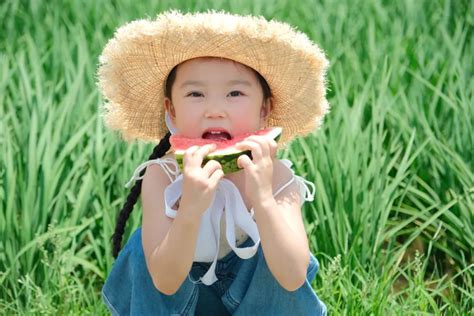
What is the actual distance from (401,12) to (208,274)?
118 inches

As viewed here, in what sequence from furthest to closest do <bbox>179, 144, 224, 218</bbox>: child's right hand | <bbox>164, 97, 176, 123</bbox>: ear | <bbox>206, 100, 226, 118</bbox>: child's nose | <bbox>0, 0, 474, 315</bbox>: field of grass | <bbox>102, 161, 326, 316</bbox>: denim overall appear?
<bbox>0, 0, 474, 315</bbox>: field of grass
<bbox>164, 97, 176, 123</bbox>: ear
<bbox>102, 161, 326, 316</bbox>: denim overall
<bbox>206, 100, 226, 118</bbox>: child's nose
<bbox>179, 144, 224, 218</bbox>: child's right hand

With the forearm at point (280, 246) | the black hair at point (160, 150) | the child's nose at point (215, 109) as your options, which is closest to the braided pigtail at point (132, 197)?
the black hair at point (160, 150)

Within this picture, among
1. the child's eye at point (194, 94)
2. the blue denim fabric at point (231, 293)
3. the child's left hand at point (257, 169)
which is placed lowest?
the blue denim fabric at point (231, 293)

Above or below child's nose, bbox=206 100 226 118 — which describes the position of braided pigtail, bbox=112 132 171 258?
below

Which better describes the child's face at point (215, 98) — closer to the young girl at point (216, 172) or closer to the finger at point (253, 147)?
the young girl at point (216, 172)

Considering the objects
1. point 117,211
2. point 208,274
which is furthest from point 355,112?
point 208,274

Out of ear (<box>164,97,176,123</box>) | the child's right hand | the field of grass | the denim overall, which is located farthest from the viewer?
the field of grass

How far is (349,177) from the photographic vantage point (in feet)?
13.2

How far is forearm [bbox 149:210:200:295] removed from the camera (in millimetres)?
2715

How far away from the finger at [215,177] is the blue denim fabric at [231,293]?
0.30 m

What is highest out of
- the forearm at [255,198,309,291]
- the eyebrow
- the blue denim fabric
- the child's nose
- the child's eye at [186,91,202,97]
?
the eyebrow

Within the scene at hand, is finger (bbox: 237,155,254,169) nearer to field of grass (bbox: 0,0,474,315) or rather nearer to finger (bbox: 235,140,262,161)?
finger (bbox: 235,140,262,161)

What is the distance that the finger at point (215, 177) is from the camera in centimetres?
271

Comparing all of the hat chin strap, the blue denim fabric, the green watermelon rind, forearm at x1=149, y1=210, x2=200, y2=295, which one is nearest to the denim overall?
the blue denim fabric
